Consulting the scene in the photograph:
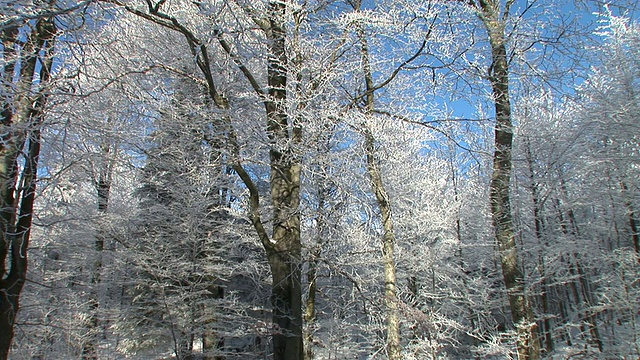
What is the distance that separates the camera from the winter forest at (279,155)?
335 cm

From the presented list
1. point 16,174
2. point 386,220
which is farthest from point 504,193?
point 16,174

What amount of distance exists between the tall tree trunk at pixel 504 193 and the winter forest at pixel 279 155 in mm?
30

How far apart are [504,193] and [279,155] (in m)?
3.06

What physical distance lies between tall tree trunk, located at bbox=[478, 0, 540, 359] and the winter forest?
1.2 inches

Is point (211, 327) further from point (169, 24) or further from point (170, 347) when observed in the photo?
point (169, 24)

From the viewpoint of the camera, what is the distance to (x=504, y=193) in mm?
5113

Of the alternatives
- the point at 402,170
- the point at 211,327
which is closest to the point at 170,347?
the point at 211,327

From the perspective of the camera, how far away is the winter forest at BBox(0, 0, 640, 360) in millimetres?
3352

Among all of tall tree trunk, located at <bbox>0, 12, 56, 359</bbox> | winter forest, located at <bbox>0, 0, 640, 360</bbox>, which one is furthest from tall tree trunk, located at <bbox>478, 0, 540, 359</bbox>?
tall tree trunk, located at <bbox>0, 12, 56, 359</bbox>

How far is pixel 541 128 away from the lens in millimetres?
11609

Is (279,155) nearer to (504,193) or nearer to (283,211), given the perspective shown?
(283,211)

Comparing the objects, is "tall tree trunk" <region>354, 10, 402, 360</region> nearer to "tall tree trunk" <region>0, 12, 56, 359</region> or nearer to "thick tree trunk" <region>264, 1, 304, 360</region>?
"thick tree trunk" <region>264, 1, 304, 360</region>

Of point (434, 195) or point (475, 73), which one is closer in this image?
point (475, 73)

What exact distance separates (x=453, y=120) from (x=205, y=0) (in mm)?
3105
